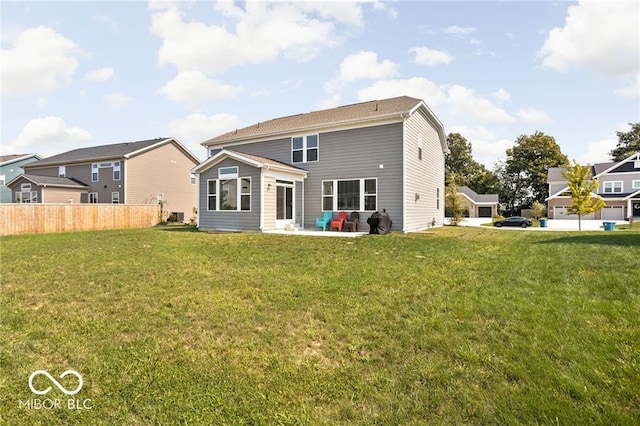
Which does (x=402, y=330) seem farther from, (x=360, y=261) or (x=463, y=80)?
(x=463, y=80)

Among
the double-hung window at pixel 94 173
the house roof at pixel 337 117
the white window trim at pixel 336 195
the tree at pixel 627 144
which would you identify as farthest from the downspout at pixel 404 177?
the tree at pixel 627 144

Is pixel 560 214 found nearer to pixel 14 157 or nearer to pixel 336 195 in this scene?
pixel 336 195

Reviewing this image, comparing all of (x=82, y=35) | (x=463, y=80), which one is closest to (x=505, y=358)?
(x=82, y=35)

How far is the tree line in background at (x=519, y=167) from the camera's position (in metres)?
47.6

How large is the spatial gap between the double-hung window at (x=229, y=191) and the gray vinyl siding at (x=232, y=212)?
0.19 meters

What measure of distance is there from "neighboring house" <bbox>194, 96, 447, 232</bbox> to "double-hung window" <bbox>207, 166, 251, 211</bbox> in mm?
43

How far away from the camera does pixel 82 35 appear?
916 cm

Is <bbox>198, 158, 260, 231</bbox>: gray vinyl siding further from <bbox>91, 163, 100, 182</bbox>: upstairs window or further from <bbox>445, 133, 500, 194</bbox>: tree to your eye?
<bbox>445, 133, 500, 194</bbox>: tree

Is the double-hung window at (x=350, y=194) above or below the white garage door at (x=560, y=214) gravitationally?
above

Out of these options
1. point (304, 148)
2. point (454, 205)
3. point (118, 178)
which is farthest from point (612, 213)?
point (118, 178)

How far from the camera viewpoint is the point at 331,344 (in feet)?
11.0

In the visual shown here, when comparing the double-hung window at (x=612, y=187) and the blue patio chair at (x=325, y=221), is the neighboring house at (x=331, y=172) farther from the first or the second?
the double-hung window at (x=612, y=187)

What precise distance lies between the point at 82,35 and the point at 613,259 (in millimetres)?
13778

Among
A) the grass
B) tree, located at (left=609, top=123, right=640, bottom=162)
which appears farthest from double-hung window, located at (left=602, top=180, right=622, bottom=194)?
the grass
